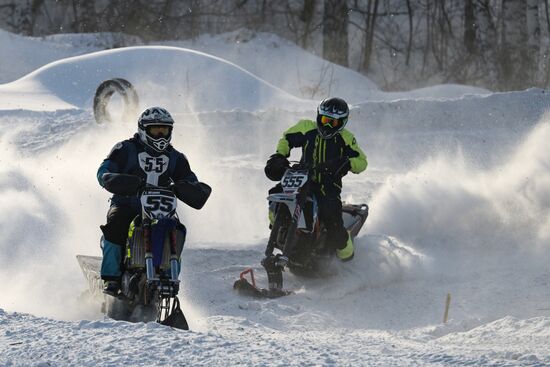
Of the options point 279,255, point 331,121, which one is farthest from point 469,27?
point 279,255

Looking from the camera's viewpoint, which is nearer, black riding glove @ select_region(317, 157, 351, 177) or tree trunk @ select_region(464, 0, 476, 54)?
black riding glove @ select_region(317, 157, 351, 177)

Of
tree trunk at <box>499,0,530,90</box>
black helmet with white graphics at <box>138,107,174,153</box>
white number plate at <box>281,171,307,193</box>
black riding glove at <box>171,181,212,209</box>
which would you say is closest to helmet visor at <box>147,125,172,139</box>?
black helmet with white graphics at <box>138,107,174,153</box>

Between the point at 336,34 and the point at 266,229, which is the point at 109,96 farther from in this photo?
the point at 336,34

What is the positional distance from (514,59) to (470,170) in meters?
13.9

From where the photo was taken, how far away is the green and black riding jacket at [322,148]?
34.4 ft

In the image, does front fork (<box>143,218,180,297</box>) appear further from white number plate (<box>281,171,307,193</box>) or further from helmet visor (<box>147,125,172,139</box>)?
white number plate (<box>281,171,307,193</box>)

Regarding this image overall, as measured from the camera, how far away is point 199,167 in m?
15.2

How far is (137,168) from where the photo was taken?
8.23 m

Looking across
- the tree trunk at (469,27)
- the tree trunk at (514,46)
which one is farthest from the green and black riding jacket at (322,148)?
the tree trunk at (469,27)

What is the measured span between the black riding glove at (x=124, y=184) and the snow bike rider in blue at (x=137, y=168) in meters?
0.29

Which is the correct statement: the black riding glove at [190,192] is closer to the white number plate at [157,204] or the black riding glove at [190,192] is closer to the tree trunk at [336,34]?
the white number plate at [157,204]

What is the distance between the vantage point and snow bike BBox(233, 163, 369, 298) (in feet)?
32.6

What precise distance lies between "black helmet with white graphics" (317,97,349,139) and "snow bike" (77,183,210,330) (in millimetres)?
2628

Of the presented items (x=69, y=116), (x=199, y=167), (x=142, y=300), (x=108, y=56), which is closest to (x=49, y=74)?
(x=108, y=56)
